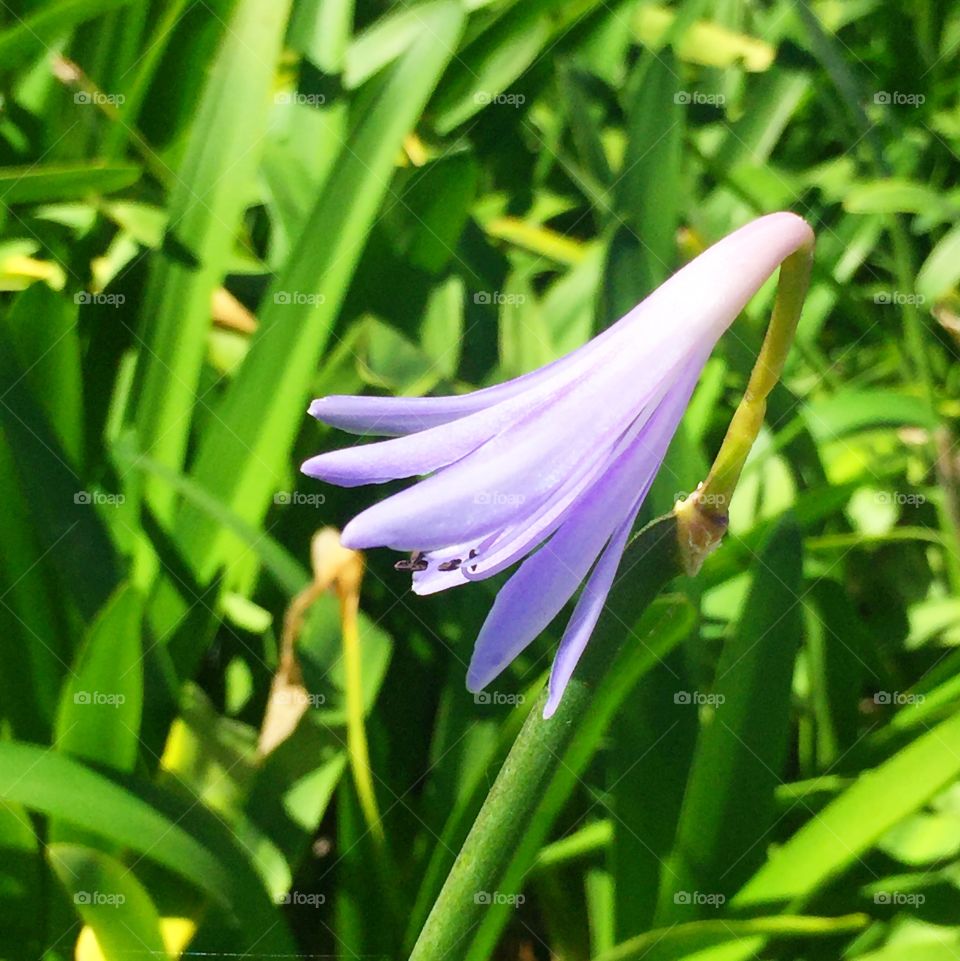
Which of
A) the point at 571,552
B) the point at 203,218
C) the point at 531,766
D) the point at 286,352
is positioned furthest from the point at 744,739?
the point at 203,218

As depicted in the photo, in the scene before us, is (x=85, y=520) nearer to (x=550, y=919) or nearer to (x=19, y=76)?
(x=550, y=919)

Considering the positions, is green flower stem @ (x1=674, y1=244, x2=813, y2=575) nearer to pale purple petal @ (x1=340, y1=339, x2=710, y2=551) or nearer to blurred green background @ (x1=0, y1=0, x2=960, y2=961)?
pale purple petal @ (x1=340, y1=339, x2=710, y2=551)

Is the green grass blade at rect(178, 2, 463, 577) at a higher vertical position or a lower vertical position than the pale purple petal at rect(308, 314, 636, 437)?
lower

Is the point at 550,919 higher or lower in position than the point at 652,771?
lower

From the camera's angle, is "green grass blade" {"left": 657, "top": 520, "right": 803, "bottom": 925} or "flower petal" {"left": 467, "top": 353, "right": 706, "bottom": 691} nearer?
"flower petal" {"left": 467, "top": 353, "right": 706, "bottom": 691}

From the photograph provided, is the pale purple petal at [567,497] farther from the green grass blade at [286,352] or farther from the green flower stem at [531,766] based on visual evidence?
the green grass blade at [286,352]

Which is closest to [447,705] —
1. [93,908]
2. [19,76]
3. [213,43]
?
[93,908]

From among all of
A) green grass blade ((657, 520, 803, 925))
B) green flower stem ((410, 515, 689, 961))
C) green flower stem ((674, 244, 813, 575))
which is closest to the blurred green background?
green grass blade ((657, 520, 803, 925))
